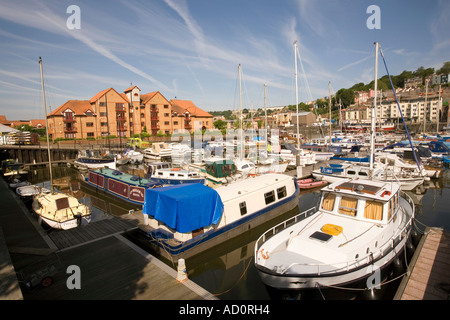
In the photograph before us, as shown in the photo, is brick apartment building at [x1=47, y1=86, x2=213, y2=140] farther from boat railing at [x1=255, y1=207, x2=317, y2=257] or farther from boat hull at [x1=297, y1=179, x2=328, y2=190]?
boat railing at [x1=255, y1=207, x2=317, y2=257]

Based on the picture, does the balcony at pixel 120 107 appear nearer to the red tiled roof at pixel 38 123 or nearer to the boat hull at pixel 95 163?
the boat hull at pixel 95 163

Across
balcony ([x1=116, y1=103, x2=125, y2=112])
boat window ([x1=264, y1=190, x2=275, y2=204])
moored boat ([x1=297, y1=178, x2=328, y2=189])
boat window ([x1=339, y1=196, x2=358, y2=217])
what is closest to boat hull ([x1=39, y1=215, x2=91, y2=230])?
boat window ([x1=264, y1=190, x2=275, y2=204])

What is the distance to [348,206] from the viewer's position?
11203mm

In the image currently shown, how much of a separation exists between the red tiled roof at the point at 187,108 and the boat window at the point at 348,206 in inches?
2748

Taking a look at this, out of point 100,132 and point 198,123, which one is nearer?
point 100,132

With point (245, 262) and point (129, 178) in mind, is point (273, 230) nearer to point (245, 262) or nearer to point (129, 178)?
point (245, 262)

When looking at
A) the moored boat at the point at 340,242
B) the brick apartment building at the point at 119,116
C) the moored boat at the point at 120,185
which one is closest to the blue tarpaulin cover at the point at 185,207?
the moored boat at the point at 340,242

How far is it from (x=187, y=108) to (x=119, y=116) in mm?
26172

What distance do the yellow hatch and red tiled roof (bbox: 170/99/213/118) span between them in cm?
7081
